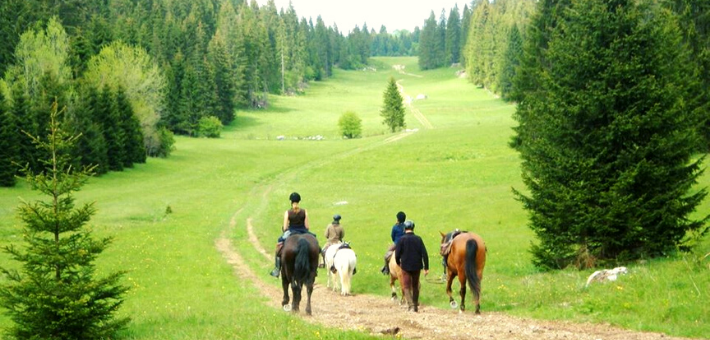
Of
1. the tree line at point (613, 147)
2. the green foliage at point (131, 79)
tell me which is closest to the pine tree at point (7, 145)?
the green foliage at point (131, 79)

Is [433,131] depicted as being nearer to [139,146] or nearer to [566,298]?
[139,146]

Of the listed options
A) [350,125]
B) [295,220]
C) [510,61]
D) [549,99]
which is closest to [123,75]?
[350,125]

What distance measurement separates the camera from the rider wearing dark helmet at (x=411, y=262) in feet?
55.1

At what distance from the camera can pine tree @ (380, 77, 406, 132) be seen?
101 m

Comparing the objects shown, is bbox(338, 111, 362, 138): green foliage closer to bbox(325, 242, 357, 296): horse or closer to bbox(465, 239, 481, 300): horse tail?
bbox(325, 242, 357, 296): horse

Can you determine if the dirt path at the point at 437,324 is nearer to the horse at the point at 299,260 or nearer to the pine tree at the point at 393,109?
the horse at the point at 299,260

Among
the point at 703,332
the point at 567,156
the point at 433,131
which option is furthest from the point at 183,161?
the point at 703,332

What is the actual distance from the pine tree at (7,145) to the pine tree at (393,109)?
2324 inches

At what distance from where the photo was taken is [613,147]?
65.0 feet

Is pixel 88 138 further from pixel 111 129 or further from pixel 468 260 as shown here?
pixel 468 260

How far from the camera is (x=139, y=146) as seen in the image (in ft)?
226

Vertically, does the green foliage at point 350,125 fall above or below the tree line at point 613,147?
below

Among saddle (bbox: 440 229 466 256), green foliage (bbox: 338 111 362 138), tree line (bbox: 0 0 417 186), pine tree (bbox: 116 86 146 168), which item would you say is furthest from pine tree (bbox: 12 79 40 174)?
green foliage (bbox: 338 111 362 138)

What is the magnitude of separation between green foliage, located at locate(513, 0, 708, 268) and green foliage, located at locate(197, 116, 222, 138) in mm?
84939
